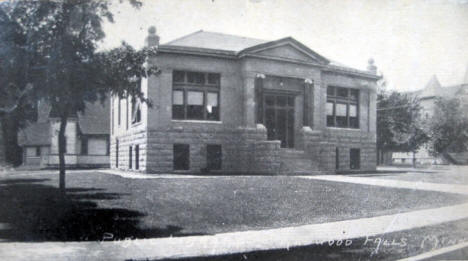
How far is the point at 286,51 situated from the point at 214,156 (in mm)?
7326

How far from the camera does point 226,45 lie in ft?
82.4

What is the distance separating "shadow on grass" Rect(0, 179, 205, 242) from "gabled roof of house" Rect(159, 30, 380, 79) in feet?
43.8

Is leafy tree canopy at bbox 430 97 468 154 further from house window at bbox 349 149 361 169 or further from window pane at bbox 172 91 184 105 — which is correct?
window pane at bbox 172 91 184 105

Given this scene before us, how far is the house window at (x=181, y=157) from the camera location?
22719 mm

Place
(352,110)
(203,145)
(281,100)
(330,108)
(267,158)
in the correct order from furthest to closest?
(352,110) → (330,108) → (281,100) → (203,145) → (267,158)

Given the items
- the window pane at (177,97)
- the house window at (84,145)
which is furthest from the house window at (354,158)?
the house window at (84,145)

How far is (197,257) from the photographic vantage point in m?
6.27

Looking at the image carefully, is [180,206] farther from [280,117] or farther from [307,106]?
[307,106]

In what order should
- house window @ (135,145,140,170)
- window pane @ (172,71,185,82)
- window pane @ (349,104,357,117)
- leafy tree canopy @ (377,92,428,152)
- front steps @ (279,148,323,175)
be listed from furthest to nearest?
leafy tree canopy @ (377,92,428,152) < window pane @ (349,104,357,117) < house window @ (135,145,140,170) < window pane @ (172,71,185,82) < front steps @ (279,148,323,175)

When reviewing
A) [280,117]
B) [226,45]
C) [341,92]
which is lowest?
[280,117]

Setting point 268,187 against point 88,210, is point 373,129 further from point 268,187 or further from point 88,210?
point 88,210

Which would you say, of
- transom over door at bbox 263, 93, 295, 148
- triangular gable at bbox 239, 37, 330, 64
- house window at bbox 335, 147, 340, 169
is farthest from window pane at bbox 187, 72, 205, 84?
house window at bbox 335, 147, 340, 169

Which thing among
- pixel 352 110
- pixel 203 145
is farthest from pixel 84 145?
pixel 352 110

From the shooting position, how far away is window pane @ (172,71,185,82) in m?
23.2
